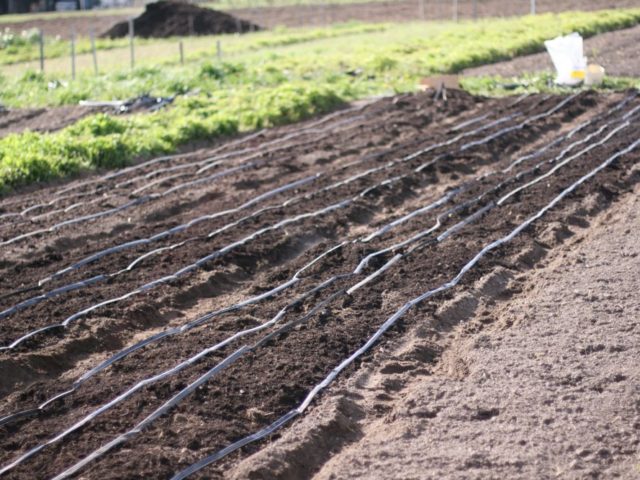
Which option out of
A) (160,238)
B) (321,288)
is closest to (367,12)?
(160,238)

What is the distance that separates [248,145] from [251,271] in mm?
5840

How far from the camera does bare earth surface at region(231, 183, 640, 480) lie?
5.47 metres

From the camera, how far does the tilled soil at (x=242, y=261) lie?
6.14 metres

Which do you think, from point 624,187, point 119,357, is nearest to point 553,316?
point 119,357

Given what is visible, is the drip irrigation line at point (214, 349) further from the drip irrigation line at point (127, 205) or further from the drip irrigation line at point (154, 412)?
the drip irrigation line at point (127, 205)

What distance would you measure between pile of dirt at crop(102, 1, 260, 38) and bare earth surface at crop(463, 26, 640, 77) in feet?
45.8

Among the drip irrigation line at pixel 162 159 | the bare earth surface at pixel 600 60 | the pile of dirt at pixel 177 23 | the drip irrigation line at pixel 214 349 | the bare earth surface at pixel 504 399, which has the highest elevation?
the pile of dirt at pixel 177 23

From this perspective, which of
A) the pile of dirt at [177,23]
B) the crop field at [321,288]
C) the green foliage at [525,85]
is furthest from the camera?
the pile of dirt at [177,23]

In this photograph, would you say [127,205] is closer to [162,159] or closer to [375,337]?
[162,159]

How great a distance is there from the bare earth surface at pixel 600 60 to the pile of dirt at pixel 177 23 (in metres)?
14.0

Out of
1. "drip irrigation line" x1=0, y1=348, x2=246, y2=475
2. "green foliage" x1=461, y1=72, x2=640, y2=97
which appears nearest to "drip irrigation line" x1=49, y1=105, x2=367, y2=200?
"green foliage" x1=461, y1=72, x2=640, y2=97

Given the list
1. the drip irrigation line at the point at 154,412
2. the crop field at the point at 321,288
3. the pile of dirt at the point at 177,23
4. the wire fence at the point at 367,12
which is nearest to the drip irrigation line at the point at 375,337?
the crop field at the point at 321,288

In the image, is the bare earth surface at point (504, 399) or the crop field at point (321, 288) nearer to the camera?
the bare earth surface at point (504, 399)

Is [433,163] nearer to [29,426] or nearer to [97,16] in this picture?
[29,426]
